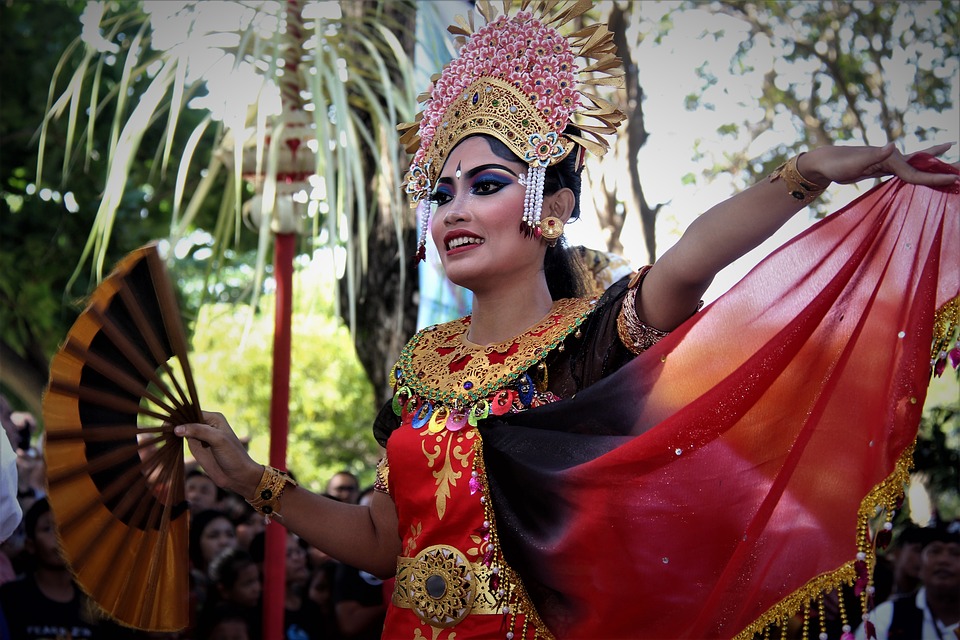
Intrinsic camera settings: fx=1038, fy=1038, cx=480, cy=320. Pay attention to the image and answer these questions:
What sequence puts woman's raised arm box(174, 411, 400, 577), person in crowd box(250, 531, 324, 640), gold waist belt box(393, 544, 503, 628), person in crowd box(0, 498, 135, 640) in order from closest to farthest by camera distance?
1. gold waist belt box(393, 544, 503, 628)
2. woman's raised arm box(174, 411, 400, 577)
3. person in crowd box(0, 498, 135, 640)
4. person in crowd box(250, 531, 324, 640)

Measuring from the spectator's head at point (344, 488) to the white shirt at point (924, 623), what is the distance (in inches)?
129

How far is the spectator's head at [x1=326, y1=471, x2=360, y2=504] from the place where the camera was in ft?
22.3

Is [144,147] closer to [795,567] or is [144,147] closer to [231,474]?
[231,474]

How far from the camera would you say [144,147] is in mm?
9445

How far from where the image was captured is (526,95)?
2486mm

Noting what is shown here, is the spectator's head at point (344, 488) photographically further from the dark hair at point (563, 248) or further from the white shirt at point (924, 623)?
the dark hair at point (563, 248)

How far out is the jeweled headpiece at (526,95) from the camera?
2439 millimetres

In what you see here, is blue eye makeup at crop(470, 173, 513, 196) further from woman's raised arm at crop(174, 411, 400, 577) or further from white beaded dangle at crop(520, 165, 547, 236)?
woman's raised arm at crop(174, 411, 400, 577)

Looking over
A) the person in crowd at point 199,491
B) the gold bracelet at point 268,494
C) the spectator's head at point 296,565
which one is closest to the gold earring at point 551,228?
the gold bracelet at point 268,494

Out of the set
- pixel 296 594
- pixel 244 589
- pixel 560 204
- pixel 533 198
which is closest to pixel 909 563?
pixel 296 594

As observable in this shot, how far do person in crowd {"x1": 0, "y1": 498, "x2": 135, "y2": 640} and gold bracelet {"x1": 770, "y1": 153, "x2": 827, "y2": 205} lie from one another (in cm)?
332

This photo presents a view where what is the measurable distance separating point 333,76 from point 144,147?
477cm

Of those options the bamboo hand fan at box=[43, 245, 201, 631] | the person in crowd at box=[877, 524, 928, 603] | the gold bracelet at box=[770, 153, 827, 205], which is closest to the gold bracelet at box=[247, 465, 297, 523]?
the bamboo hand fan at box=[43, 245, 201, 631]

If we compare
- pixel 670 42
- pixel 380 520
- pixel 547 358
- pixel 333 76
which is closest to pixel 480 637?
pixel 380 520
